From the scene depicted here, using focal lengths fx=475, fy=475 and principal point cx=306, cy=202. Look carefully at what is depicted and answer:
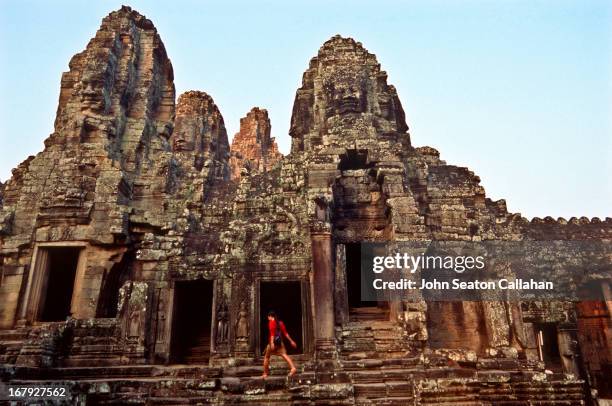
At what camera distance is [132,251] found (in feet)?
49.3

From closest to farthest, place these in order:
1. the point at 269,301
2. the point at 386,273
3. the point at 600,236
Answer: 1. the point at 386,273
2. the point at 269,301
3. the point at 600,236

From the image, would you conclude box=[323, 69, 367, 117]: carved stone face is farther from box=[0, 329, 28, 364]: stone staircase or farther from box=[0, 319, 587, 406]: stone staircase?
box=[0, 329, 28, 364]: stone staircase

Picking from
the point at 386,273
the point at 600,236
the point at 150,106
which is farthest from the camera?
the point at 150,106

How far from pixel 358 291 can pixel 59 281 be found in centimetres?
1000

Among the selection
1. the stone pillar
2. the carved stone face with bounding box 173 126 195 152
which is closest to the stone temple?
the stone pillar

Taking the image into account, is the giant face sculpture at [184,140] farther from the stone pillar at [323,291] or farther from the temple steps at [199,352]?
the stone pillar at [323,291]

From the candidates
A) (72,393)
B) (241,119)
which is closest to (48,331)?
(72,393)

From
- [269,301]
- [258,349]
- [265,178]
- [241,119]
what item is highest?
[241,119]

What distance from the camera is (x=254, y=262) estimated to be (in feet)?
42.0

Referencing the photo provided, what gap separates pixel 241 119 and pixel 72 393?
106 ft

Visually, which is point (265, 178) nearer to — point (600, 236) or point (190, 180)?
point (190, 180)

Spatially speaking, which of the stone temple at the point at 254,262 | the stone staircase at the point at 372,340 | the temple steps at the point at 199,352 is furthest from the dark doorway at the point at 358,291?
the temple steps at the point at 199,352

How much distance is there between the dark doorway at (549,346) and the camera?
53.1ft

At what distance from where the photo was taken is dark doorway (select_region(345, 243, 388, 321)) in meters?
13.0
